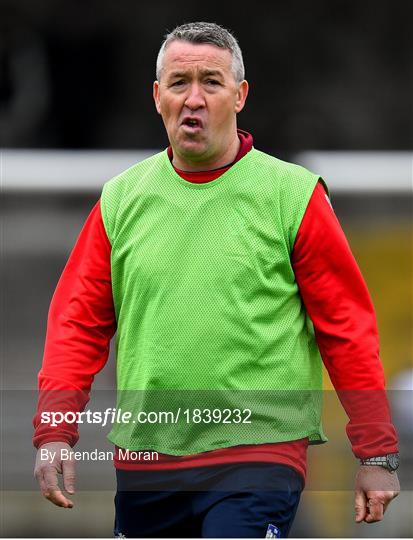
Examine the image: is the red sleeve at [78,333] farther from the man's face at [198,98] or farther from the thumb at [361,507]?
the thumb at [361,507]

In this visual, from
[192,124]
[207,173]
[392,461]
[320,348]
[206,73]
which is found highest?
[206,73]

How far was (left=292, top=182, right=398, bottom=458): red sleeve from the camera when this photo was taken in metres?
3.56

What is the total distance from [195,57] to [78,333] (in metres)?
0.72

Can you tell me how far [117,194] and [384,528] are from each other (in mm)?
2456

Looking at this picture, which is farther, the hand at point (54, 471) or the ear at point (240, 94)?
the ear at point (240, 94)

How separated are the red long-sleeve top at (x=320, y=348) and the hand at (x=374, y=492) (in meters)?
0.05

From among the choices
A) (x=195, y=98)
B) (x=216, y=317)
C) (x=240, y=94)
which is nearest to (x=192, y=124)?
(x=195, y=98)

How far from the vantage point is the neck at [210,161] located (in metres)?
3.66

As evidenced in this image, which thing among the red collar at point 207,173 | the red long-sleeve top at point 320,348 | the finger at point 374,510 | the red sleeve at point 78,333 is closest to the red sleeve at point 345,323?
the red long-sleeve top at point 320,348

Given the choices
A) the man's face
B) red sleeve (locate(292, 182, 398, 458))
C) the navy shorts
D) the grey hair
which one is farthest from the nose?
the navy shorts

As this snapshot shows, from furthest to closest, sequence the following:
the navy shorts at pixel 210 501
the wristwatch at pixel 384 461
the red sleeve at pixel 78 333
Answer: the red sleeve at pixel 78 333 → the wristwatch at pixel 384 461 → the navy shorts at pixel 210 501

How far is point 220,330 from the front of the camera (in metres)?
3.54

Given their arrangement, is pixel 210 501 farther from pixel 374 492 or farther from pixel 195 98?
pixel 195 98

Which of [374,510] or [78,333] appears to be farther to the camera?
[78,333]
